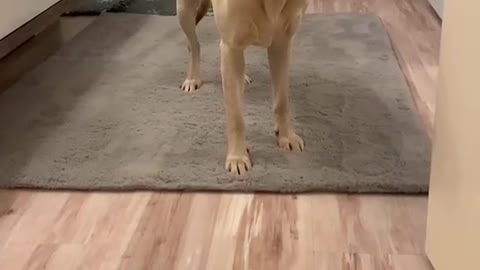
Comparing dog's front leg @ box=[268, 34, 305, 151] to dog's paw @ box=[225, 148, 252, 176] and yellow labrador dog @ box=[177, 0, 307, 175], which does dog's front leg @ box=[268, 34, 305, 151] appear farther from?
dog's paw @ box=[225, 148, 252, 176]

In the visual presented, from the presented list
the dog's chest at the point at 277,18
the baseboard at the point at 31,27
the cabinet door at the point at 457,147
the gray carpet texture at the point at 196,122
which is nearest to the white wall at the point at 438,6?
the gray carpet texture at the point at 196,122

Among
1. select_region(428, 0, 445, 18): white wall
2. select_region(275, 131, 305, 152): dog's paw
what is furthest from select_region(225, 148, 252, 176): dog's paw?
select_region(428, 0, 445, 18): white wall

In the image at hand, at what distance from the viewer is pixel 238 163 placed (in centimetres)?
178

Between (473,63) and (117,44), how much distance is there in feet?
6.40

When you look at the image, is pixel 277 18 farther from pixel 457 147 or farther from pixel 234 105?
pixel 457 147

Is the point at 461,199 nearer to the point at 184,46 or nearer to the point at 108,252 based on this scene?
the point at 108,252

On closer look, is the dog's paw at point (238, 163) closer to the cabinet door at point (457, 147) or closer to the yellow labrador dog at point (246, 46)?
the yellow labrador dog at point (246, 46)

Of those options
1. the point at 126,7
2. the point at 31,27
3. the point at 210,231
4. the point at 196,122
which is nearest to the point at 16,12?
the point at 31,27

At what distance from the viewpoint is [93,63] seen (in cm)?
262

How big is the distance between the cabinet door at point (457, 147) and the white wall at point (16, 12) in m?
1.55

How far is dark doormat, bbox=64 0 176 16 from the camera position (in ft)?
10.9

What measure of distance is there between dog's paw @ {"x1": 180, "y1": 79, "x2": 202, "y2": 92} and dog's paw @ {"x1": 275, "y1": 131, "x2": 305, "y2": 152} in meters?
0.51

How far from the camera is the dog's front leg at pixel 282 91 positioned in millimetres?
1821

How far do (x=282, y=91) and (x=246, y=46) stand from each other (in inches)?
8.2
